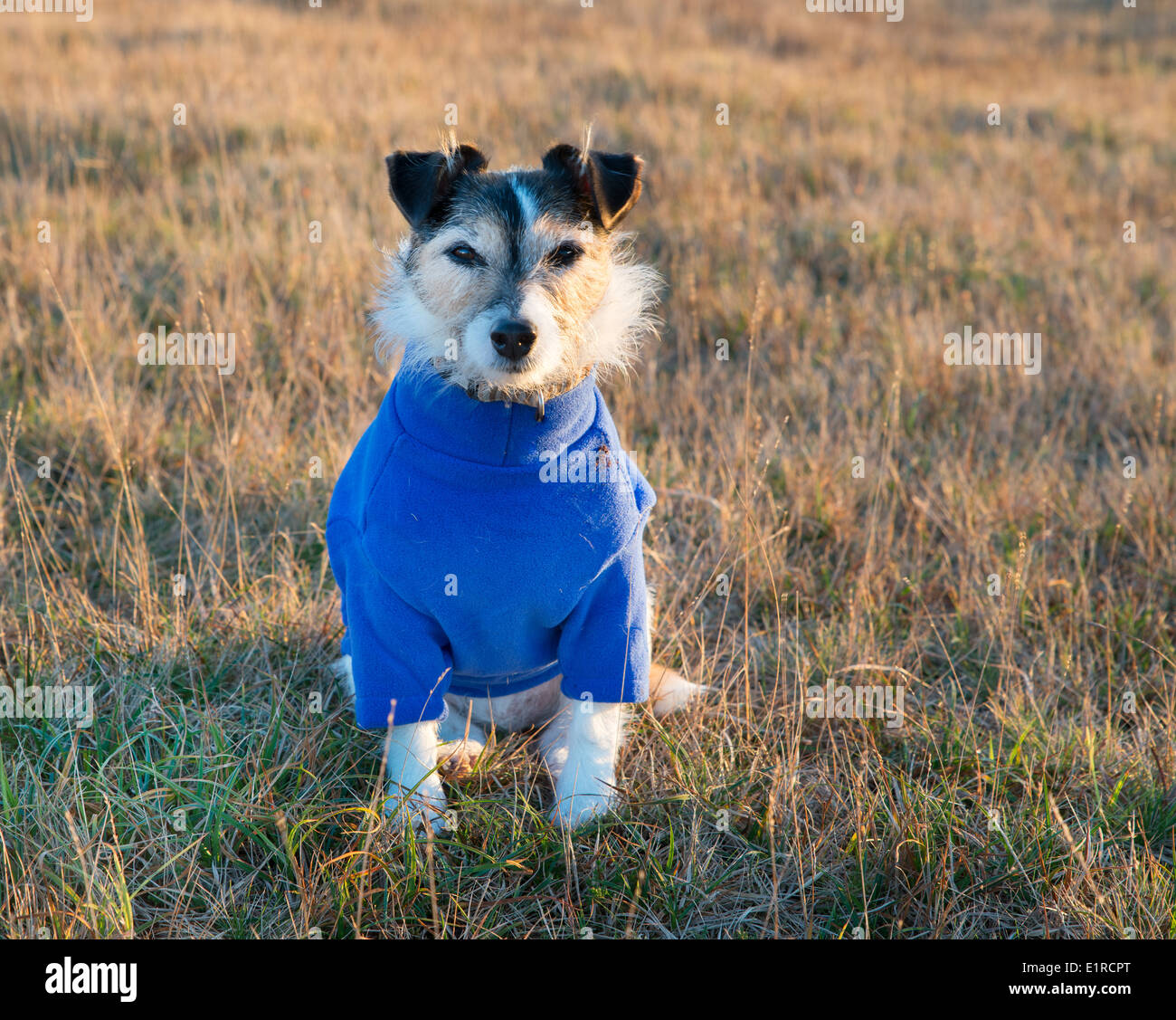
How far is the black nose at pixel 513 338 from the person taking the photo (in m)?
2.60

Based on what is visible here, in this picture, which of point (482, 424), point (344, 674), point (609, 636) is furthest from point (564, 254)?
point (344, 674)

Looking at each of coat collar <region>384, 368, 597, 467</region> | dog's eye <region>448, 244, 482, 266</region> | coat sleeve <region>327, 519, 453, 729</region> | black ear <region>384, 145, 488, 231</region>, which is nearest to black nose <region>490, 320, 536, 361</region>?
coat collar <region>384, 368, 597, 467</region>

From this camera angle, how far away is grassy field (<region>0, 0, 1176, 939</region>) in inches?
108

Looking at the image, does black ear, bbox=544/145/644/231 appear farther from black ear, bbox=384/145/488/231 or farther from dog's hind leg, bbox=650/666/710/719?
dog's hind leg, bbox=650/666/710/719

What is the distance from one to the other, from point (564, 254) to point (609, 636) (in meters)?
1.19

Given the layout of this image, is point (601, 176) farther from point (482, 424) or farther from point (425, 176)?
point (482, 424)

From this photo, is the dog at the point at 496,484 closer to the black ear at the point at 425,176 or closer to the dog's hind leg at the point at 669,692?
the black ear at the point at 425,176

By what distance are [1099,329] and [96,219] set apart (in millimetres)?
6949

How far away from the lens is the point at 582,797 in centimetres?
300

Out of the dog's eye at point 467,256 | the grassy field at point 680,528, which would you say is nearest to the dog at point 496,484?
the dog's eye at point 467,256

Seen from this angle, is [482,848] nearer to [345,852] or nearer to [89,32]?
[345,852]

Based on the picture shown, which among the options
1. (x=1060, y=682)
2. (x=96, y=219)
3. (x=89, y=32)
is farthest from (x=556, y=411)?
(x=89, y=32)

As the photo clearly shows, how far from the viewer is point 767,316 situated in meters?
6.35

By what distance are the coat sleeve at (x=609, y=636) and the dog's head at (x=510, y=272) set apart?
1.99ft
